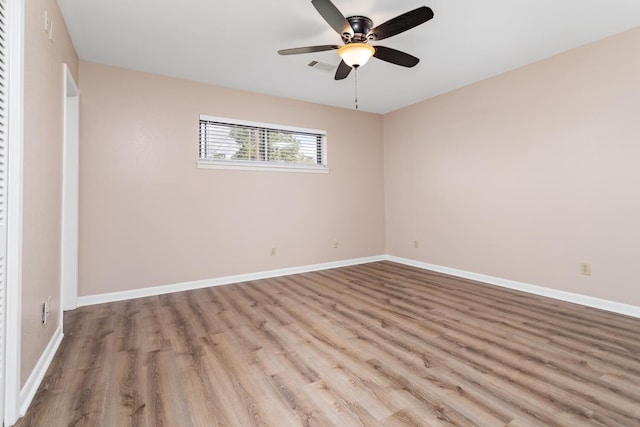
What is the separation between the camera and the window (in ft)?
13.1

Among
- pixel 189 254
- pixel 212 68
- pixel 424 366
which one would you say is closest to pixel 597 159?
pixel 424 366

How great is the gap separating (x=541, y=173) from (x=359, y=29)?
8.41 ft

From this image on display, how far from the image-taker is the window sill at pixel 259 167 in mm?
3928

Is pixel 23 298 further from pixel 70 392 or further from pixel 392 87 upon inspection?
pixel 392 87

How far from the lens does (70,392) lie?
67.8 inches

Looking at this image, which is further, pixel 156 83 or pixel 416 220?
pixel 416 220

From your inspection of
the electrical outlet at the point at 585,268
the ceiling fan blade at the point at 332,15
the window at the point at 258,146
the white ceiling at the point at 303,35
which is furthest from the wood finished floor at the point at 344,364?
the white ceiling at the point at 303,35

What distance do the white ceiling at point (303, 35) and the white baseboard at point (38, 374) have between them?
2543 mm

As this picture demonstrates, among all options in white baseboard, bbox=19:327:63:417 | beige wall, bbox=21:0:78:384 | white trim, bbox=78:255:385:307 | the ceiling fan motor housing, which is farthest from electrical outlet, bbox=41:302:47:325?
the ceiling fan motor housing

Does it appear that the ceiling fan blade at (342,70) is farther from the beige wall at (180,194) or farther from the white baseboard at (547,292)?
the white baseboard at (547,292)

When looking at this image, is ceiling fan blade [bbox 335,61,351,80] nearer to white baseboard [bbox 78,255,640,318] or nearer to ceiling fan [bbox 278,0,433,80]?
ceiling fan [bbox 278,0,433,80]

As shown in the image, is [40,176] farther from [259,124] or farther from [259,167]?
[259,124]

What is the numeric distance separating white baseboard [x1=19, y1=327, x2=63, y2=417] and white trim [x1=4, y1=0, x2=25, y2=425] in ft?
0.31

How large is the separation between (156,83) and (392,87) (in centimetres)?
295
